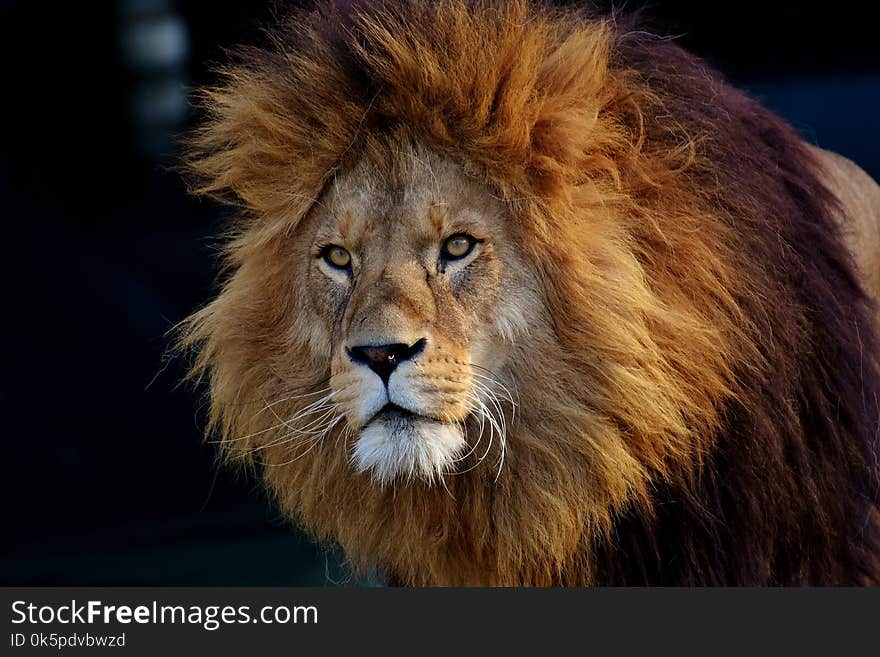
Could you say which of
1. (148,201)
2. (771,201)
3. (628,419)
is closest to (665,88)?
(771,201)

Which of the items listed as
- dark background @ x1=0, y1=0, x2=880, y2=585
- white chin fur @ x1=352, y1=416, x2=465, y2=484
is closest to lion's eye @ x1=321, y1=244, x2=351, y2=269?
white chin fur @ x1=352, y1=416, x2=465, y2=484

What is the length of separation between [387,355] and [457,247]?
0.22 metres

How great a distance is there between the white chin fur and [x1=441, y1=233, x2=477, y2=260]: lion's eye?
26 cm

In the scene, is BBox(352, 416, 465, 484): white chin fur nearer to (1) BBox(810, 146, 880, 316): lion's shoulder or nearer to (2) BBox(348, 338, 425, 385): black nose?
(2) BBox(348, 338, 425, 385): black nose

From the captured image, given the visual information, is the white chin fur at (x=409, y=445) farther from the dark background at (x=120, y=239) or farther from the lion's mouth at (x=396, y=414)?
the dark background at (x=120, y=239)

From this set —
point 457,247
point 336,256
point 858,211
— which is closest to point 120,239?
point 336,256

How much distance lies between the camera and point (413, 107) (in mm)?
1896

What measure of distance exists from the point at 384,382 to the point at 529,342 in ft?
0.82

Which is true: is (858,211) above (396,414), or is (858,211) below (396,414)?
above

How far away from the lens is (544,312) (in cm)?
190

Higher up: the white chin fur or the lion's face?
the lion's face

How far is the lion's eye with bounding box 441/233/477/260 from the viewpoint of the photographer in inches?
73.6

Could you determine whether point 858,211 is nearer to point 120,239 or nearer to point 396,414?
point 396,414

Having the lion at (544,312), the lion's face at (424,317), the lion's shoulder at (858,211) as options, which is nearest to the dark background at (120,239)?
the lion's shoulder at (858,211)
